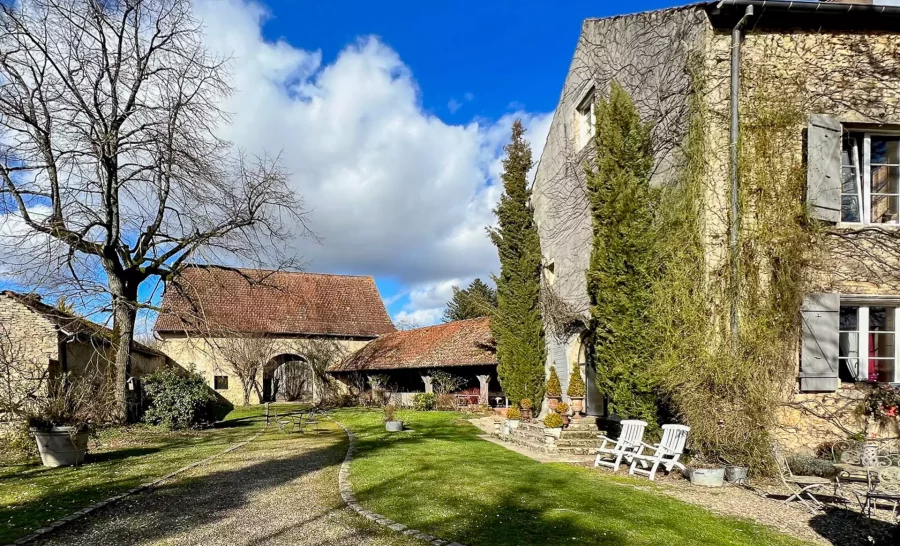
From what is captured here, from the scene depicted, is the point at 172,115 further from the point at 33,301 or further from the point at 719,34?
the point at 719,34

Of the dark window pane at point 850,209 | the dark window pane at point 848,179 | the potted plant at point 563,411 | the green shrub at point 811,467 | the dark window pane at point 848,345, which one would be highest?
the dark window pane at point 848,179

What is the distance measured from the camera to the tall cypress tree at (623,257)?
961 cm

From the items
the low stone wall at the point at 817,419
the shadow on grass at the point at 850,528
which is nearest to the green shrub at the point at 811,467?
the low stone wall at the point at 817,419

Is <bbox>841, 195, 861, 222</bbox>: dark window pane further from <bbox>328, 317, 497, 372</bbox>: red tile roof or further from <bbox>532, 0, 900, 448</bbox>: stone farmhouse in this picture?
<bbox>328, 317, 497, 372</bbox>: red tile roof

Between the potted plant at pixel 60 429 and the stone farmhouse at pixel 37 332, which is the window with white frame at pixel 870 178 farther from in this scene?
the stone farmhouse at pixel 37 332

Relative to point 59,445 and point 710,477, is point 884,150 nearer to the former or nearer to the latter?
point 710,477

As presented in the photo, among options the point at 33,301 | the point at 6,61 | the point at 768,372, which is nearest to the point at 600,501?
the point at 768,372

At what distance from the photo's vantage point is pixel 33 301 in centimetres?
1469

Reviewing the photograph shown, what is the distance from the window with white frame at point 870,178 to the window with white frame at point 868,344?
1.50 metres

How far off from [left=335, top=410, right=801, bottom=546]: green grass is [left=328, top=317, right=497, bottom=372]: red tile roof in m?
10.7

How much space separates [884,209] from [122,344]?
17586mm

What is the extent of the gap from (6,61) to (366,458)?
12520 millimetres

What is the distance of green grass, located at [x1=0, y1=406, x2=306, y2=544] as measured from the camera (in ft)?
21.6

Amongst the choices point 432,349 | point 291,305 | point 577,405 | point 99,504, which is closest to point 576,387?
point 577,405
